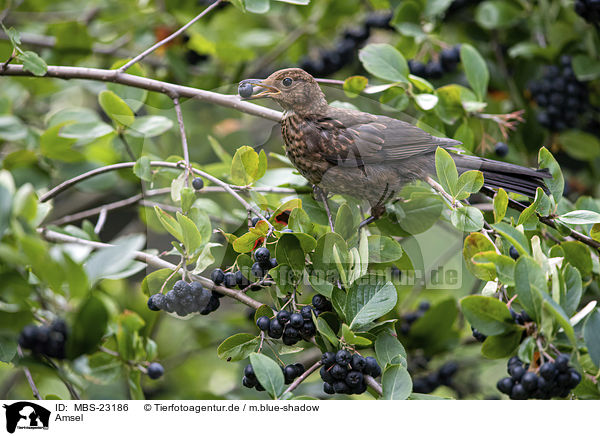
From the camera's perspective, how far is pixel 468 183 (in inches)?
41.8

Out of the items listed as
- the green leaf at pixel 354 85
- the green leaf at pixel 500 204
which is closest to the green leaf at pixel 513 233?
the green leaf at pixel 500 204

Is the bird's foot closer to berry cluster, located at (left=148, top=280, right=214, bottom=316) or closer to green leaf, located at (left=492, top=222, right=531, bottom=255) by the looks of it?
green leaf, located at (left=492, top=222, right=531, bottom=255)

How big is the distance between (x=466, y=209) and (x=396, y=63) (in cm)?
51

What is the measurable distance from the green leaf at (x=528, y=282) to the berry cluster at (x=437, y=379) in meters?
Answer: 0.85

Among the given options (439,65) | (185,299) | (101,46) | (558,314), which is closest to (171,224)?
(185,299)

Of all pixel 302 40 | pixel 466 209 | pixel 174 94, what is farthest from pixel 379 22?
pixel 466 209

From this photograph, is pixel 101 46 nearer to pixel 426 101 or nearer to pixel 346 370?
pixel 426 101

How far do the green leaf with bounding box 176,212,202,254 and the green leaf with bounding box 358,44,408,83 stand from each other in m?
0.63

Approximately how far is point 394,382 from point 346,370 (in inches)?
3.5

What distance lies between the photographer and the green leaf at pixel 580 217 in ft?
3.67

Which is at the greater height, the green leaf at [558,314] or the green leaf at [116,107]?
the green leaf at [116,107]

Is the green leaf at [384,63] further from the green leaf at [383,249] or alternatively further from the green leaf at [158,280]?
the green leaf at [158,280]

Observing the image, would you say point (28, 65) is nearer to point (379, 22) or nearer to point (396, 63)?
point (396, 63)

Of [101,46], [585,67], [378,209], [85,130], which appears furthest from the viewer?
[101,46]
